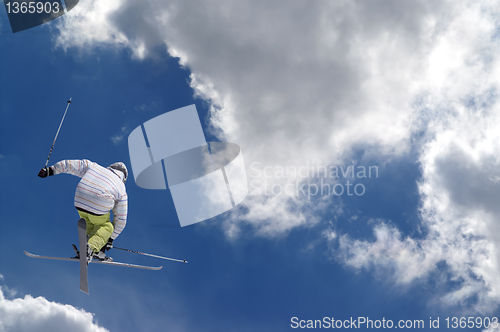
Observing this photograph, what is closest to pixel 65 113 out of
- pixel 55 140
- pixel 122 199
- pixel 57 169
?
pixel 55 140

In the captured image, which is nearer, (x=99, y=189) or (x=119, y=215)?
(x=99, y=189)

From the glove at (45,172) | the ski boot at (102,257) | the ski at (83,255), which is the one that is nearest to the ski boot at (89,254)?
the ski at (83,255)

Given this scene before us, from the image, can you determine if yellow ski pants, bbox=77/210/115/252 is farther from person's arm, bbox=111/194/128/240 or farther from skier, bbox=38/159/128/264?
person's arm, bbox=111/194/128/240

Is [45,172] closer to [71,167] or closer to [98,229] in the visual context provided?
[71,167]

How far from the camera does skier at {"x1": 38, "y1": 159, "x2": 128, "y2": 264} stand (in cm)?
1072

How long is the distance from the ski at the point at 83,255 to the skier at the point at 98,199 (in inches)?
6.2

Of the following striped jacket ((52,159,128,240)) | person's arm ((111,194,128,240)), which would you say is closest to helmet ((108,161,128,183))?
striped jacket ((52,159,128,240))

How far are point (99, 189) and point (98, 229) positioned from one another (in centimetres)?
158

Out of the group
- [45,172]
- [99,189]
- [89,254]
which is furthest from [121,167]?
[89,254]

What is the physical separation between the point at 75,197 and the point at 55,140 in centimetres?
280

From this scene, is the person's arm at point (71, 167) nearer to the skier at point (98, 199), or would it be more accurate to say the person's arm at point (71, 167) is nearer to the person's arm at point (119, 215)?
the skier at point (98, 199)

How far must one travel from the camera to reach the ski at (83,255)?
9883mm

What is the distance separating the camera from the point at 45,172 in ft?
35.8

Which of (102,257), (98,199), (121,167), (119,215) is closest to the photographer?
(98,199)
